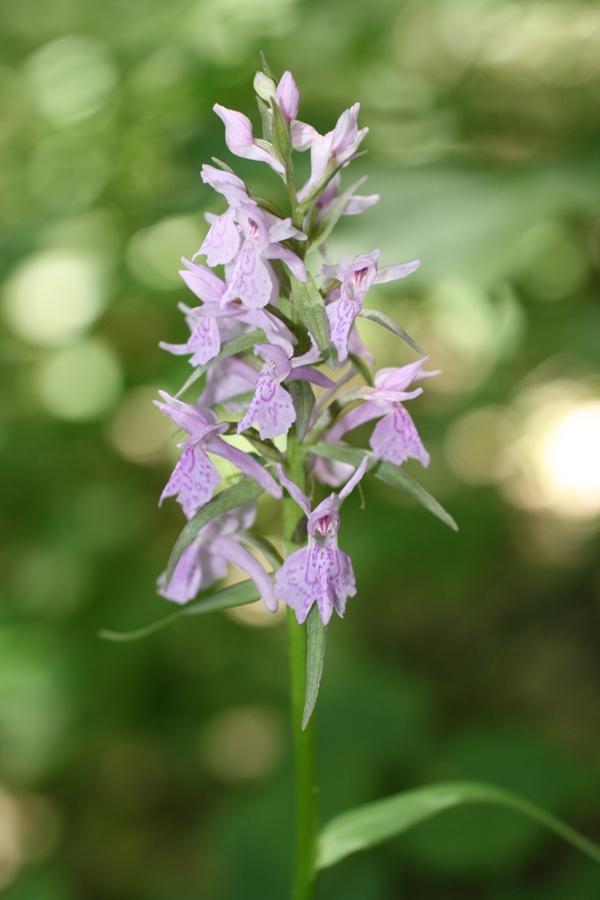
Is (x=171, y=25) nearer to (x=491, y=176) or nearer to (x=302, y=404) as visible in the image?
(x=491, y=176)

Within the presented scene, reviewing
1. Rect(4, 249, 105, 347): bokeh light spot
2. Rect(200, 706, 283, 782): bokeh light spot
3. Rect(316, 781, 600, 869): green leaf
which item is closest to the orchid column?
Rect(316, 781, 600, 869): green leaf

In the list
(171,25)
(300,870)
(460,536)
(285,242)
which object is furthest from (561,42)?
(300,870)

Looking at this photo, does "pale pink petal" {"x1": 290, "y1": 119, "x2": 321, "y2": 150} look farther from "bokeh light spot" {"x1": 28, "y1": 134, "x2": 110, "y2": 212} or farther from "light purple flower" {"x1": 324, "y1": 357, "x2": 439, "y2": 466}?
"bokeh light spot" {"x1": 28, "y1": 134, "x2": 110, "y2": 212}

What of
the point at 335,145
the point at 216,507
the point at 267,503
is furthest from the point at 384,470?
the point at 267,503

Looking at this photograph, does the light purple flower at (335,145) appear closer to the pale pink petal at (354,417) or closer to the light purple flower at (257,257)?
the light purple flower at (257,257)

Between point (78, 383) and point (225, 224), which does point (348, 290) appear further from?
point (78, 383)

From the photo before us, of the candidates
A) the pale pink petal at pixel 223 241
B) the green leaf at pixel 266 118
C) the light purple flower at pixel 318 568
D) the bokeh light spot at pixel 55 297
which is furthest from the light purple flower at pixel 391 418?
the bokeh light spot at pixel 55 297

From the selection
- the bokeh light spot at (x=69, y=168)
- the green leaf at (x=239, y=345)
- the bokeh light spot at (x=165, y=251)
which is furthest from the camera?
the bokeh light spot at (x=69, y=168)
